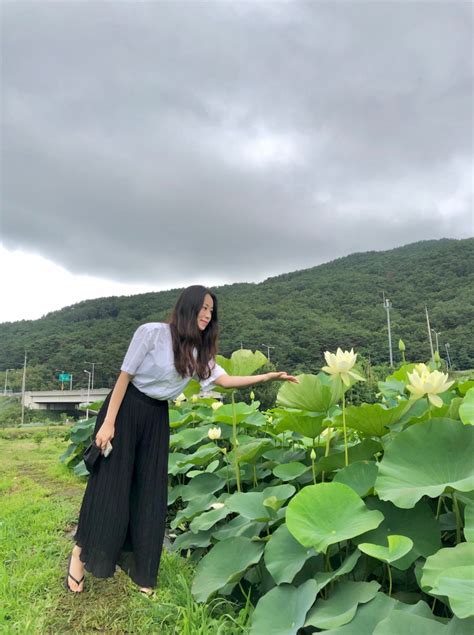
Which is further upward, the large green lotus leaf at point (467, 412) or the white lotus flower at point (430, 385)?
the white lotus flower at point (430, 385)

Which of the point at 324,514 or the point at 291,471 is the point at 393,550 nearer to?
the point at 324,514

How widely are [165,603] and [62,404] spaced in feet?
125

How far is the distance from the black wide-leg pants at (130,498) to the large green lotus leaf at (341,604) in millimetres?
856

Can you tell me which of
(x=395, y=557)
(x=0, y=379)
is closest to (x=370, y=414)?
(x=395, y=557)

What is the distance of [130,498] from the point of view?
2.18 m

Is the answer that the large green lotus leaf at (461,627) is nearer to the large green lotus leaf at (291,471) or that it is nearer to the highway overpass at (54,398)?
the large green lotus leaf at (291,471)

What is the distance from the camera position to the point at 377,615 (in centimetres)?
133

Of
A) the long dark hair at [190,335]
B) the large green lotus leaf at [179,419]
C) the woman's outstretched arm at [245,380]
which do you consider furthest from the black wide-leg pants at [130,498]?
the large green lotus leaf at [179,419]

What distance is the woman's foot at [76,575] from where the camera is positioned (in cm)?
210

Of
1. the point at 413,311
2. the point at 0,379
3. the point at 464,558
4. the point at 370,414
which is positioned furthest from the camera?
the point at 0,379

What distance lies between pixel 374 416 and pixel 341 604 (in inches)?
24.4

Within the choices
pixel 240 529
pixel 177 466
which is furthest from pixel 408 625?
pixel 177 466

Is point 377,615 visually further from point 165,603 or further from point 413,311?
point 413,311

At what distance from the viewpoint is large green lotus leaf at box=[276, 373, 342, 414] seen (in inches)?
76.5
